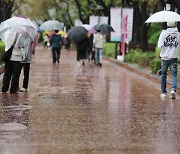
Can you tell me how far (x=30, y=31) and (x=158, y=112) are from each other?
4.71 m

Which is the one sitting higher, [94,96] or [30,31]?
[30,31]

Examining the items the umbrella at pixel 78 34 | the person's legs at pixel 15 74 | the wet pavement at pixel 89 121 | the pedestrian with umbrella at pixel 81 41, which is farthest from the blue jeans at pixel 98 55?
the person's legs at pixel 15 74

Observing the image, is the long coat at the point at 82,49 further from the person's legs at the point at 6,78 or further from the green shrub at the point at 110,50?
the person's legs at the point at 6,78

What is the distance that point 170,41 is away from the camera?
13.6 meters

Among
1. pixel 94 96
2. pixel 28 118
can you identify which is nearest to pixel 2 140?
pixel 28 118

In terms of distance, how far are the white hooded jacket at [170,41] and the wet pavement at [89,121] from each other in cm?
107

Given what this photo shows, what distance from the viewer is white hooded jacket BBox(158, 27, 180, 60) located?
1360cm

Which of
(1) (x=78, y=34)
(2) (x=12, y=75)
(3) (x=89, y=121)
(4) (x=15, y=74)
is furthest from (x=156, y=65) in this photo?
(3) (x=89, y=121)

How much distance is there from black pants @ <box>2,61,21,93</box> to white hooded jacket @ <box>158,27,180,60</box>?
3593 millimetres

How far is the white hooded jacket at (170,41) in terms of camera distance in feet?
44.6

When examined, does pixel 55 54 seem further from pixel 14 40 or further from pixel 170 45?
pixel 170 45

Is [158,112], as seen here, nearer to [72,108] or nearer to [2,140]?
[72,108]

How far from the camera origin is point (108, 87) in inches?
651

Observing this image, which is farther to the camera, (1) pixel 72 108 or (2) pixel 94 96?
(2) pixel 94 96
